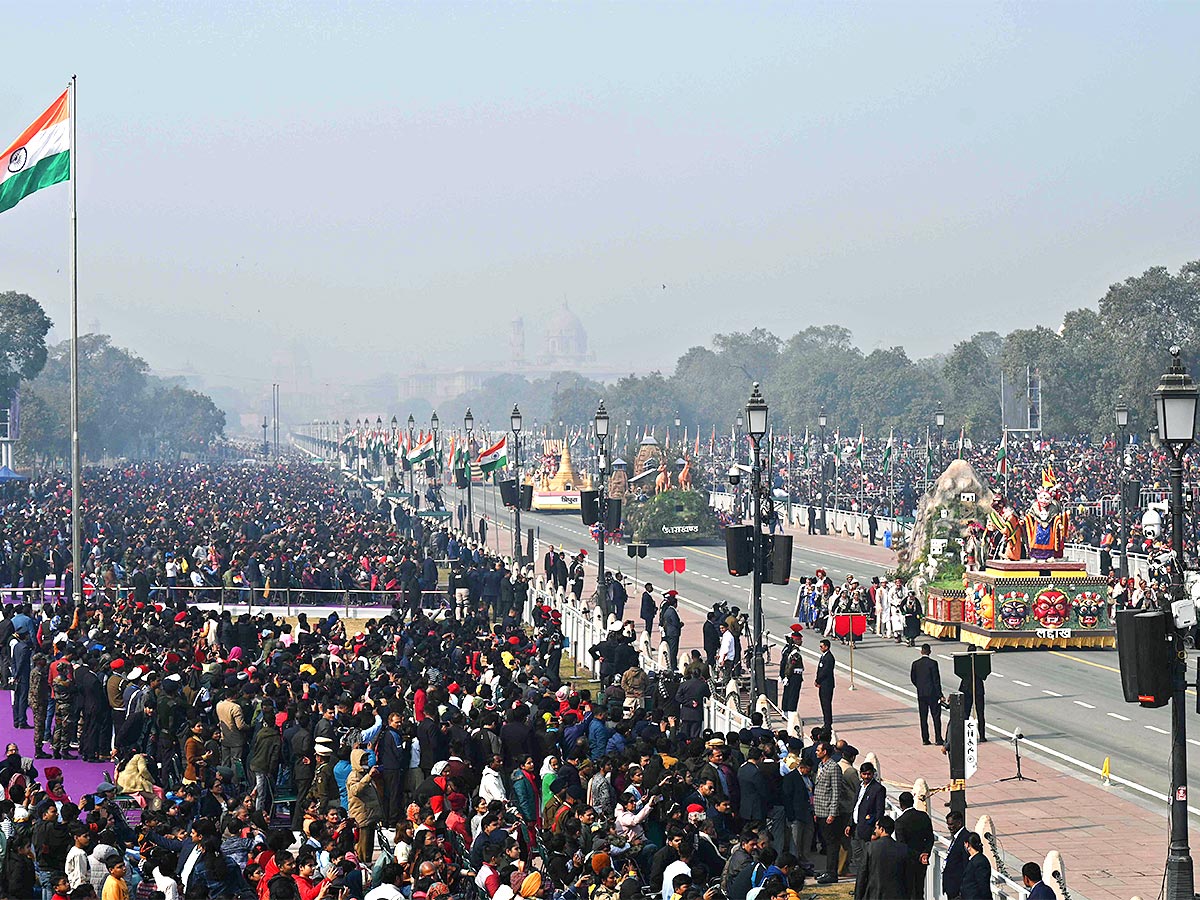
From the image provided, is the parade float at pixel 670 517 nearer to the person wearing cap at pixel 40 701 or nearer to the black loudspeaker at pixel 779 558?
the black loudspeaker at pixel 779 558

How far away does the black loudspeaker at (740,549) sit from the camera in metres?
25.5

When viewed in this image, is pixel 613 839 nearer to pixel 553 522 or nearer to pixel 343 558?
pixel 343 558

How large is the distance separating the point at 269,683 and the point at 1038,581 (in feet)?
61.8

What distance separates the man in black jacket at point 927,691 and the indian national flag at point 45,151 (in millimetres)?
21394

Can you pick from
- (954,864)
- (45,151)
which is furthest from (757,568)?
(45,151)

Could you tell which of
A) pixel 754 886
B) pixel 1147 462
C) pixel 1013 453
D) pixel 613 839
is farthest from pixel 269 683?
pixel 1013 453

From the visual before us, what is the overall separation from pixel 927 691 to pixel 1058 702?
5607 mm

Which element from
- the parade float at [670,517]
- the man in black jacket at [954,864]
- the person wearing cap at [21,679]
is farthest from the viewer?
the parade float at [670,517]

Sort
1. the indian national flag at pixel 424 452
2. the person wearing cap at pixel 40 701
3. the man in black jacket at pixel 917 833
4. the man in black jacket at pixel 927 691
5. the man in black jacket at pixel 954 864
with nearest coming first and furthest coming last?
the man in black jacket at pixel 954 864 < the man in black jacket at pixel 917 833 < the person wearing cap at pixel 40 701 < the man in black jacket at pixel 927 691 < the indian national flag at pixel 424 452

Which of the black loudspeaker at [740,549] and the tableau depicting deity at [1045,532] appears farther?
the tableau depicting deity at [1045,532]

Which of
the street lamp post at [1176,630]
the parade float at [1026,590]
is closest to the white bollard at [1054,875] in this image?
the street lamp post at [1176,630]

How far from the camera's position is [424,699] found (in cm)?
2052

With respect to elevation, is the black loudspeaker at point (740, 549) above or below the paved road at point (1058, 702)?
above

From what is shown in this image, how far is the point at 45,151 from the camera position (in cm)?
3694
